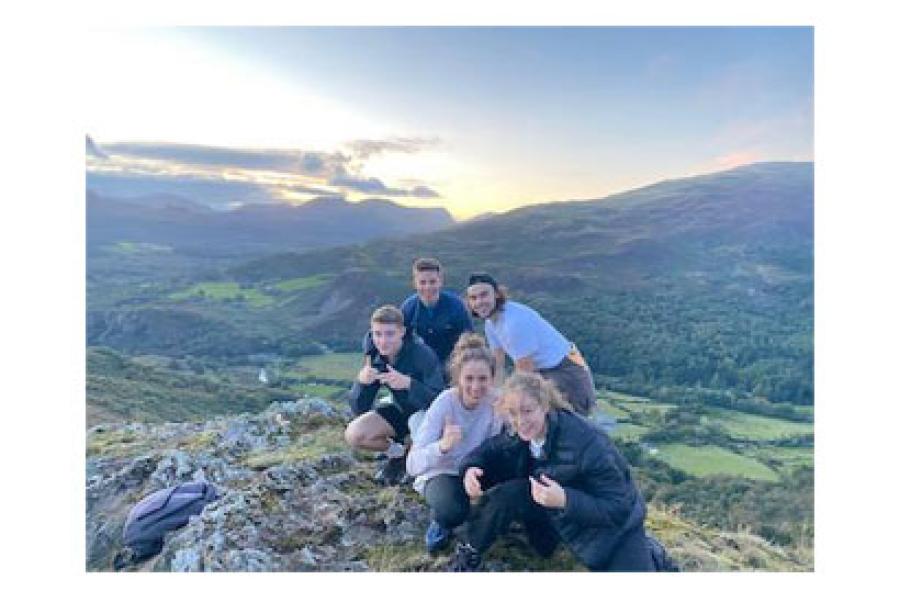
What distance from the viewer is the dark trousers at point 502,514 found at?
14.5ft

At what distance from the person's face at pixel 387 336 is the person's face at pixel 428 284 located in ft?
1.55

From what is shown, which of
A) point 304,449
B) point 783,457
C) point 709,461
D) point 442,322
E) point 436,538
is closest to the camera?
point 436,538

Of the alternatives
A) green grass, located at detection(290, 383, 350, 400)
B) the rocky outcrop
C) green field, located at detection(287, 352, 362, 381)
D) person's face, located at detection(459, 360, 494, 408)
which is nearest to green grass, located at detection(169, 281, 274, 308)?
green field, located at detection(287, 352, 362, 381)

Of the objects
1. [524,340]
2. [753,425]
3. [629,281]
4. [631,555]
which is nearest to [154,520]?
[524,340]

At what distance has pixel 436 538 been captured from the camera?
4.85m

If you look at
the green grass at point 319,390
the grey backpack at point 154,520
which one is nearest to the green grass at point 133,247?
the green grass at point 319,390

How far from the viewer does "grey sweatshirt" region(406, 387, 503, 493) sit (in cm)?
463

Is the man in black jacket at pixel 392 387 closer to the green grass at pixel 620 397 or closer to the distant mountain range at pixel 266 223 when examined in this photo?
the green grass at pixel 620 397

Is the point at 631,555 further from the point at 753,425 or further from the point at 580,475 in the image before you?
the point at 753,425

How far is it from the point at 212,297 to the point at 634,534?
20.7 ft

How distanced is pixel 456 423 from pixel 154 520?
219 centimetres
